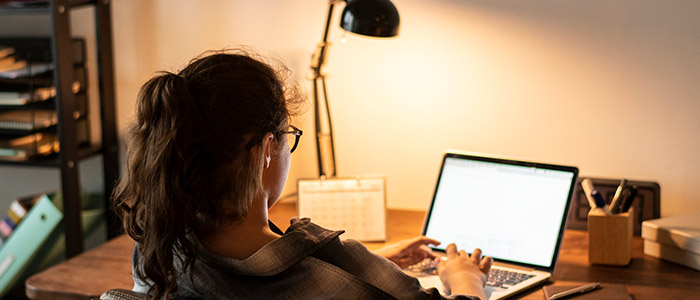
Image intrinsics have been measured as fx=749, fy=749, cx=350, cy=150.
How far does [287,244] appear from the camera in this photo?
97 centimetres

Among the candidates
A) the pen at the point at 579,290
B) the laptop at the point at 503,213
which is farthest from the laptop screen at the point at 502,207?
the pen at the point at 579,290

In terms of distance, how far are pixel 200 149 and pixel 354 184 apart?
0.77 meters

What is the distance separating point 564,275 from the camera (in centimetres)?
140

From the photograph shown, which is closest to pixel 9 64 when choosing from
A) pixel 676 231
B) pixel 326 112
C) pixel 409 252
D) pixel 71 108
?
pixel 71 108

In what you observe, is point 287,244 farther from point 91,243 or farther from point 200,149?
point 91,243

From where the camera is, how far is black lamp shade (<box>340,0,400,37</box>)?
1.50m

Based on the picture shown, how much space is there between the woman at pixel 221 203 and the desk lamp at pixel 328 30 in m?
0.50

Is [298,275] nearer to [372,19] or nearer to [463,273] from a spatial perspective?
[463,273]

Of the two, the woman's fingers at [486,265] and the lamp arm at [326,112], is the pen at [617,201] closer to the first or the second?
the woman's fingers at [486,265]

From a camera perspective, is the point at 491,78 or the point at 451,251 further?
the point at 491,78

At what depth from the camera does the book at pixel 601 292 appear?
1273mm

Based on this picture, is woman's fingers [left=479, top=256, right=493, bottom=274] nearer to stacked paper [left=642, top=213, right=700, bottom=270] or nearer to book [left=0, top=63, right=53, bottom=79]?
stacked paper [left=642, top=213, right=700, bottom=270]

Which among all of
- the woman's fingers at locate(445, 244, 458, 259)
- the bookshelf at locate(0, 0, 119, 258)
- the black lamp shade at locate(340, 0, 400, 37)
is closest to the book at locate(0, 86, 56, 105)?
the bookshelf at locate(0, 0, 119, 258)

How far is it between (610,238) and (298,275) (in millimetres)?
731
